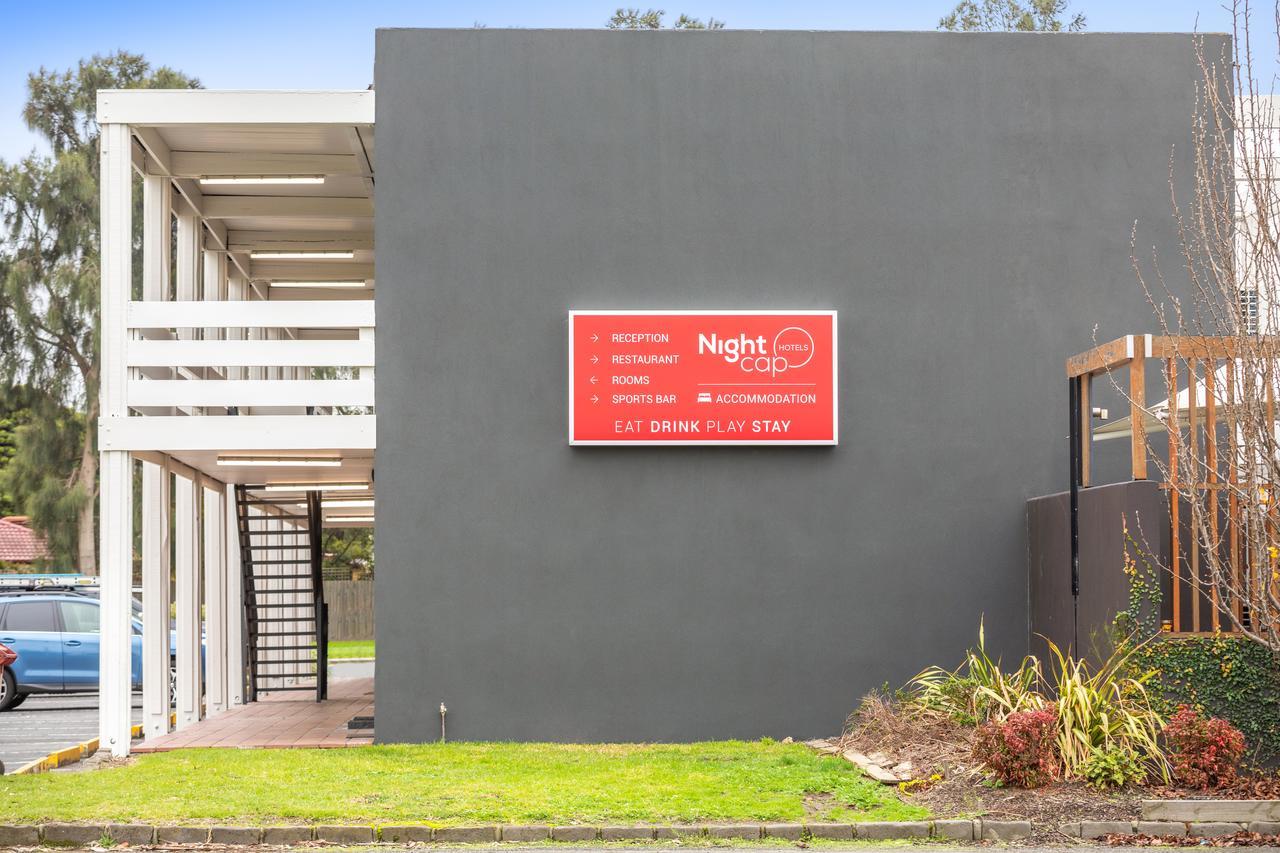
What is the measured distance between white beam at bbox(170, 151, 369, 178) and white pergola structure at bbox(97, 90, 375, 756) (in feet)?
0.07

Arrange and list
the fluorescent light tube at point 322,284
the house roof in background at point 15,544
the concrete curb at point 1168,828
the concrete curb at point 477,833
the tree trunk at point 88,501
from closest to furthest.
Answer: the concrete curb at point 477,833 → the concrete curb at point 1168,828 → the fluorescent light tube at point 322,284 → the tree trunk at point 88,501 → the house roof in background at point 15,544

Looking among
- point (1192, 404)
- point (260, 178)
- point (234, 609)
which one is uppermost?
point (260, 178)

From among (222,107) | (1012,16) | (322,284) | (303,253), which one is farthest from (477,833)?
(1012,16)

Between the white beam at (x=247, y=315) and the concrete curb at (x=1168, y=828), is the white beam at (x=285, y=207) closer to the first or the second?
the white beam at (x=247, y=315)

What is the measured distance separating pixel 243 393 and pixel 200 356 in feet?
1.81

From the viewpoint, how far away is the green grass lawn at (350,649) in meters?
31.6

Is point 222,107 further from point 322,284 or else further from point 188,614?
point 322,284

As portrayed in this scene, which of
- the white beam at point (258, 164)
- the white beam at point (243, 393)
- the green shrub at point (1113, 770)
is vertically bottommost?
the green shrub at point (1113, 770)

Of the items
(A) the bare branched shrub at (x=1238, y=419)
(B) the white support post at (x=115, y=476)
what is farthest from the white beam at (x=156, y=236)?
(A) the bare branched shrub at (x=1238, y=419)

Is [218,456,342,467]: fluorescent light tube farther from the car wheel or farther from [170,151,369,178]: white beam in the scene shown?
the car wheel

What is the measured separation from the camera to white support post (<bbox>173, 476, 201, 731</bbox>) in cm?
1524

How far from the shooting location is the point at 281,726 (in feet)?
49.7

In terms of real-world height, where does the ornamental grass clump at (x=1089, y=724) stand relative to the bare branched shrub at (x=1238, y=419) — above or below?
below

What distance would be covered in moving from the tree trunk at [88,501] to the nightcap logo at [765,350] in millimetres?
23697
